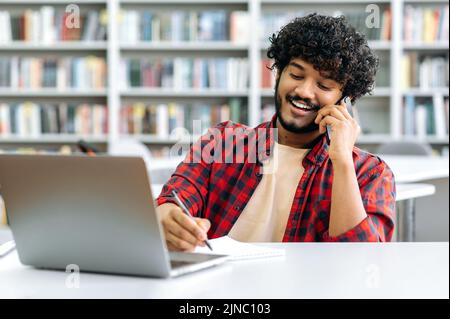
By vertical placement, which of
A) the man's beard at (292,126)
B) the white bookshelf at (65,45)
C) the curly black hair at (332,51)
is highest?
the white bookshelf at (65,45)

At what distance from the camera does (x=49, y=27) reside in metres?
5.30

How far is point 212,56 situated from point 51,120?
1.23 m

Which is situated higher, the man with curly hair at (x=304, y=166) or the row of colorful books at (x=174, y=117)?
the man with curly hair at (x=304, y=166)

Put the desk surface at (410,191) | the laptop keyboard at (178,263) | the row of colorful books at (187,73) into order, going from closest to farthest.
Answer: the laptop keyboard at (178,263) → the desk surface at (410,191) → the row of colorful books at (187,73)

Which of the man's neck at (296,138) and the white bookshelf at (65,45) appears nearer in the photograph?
the man's neck at (296,138)

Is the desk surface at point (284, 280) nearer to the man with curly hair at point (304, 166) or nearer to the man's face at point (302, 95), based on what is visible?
the man with curly hair at point (304, 166)

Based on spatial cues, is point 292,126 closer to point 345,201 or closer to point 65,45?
point 345,201

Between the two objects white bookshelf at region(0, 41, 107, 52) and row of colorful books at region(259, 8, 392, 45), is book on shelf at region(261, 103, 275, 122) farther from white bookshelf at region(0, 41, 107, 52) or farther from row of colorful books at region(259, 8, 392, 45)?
white bookshelf at region(0, 41, 107, 52)

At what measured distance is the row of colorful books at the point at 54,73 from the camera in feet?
17.4

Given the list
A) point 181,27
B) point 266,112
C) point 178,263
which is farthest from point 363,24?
point 178,263

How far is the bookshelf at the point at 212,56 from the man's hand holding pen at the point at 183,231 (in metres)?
3.93

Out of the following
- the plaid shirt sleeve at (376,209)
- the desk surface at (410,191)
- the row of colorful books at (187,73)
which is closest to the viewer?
the plaid shirt sleeve at (376,209)

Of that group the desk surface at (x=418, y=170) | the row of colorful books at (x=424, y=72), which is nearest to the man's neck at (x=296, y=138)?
the desk surface at (x=418, y=170)
